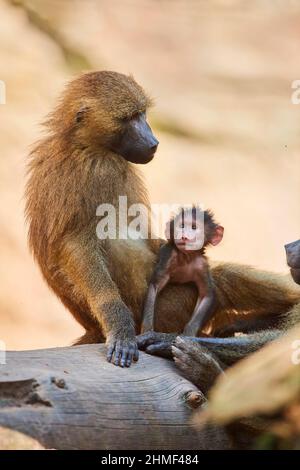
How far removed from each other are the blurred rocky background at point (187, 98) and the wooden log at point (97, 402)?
4241mm

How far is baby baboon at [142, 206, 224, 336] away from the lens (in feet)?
18.3

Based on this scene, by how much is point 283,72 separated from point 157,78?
1434 millimetres

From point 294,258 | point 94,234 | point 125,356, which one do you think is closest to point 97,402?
point 125,356

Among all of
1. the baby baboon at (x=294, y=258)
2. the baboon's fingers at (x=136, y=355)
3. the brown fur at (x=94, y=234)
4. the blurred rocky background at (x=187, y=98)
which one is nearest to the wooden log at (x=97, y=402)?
the baboon's fingers at (x=136, y=355)

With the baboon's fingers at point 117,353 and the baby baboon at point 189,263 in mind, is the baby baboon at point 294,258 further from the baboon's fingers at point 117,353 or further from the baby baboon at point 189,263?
the baboon's fingers at point 117,353

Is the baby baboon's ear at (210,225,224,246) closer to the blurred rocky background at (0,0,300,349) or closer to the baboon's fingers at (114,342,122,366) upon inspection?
the baboon's fingers at (114,342,122,366)

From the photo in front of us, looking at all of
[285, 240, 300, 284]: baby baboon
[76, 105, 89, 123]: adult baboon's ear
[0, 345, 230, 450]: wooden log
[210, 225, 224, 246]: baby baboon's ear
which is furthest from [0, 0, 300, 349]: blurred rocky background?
[0, 345, 230, 450]: wooden log

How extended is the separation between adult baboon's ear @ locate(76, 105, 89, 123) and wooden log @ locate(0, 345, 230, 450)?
1.54 m

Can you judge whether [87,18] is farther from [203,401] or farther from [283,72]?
[203,401]

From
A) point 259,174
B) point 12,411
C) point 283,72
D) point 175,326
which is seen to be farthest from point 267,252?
point 12,411

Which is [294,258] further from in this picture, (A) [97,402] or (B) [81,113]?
(B) [81,113]

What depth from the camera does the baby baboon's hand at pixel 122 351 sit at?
4770 millimetres

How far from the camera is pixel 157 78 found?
9.92 metres

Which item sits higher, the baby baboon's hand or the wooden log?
the baby baboon's hand
